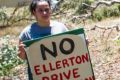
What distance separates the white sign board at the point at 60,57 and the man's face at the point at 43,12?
Result: 0.19 metres

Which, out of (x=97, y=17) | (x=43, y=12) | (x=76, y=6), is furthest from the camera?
(x=76, y=6)

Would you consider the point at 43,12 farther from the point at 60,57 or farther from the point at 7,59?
the point at 7,59

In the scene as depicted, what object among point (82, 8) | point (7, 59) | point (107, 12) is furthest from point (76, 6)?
point (7, 59)

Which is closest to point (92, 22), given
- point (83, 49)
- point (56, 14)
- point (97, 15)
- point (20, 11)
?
point (97, 15)

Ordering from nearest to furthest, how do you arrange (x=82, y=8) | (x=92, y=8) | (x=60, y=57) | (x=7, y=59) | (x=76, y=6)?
(x=60, y=57) → (x=7, y=59) → (x=92, y=8) → (x=82, y=8) → (x=76, y=6)

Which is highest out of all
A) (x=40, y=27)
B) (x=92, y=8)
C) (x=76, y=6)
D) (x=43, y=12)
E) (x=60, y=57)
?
(x=76, y=6)

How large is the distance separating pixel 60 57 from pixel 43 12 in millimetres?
455

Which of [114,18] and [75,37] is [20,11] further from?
[75,37]

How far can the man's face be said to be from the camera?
3609 mm

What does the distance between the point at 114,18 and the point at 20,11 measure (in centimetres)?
531

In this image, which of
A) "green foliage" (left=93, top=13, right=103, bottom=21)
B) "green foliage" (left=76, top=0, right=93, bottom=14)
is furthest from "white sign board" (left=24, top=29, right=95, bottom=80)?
"green foliage" (left=76, top=0, right=93, bottom=14)

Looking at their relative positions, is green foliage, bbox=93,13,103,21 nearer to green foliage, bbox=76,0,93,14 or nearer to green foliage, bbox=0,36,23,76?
green foliage, bbox=76,0,93,14

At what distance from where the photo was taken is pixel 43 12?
11.8 feet

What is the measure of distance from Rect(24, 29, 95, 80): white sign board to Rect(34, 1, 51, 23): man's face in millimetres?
186
